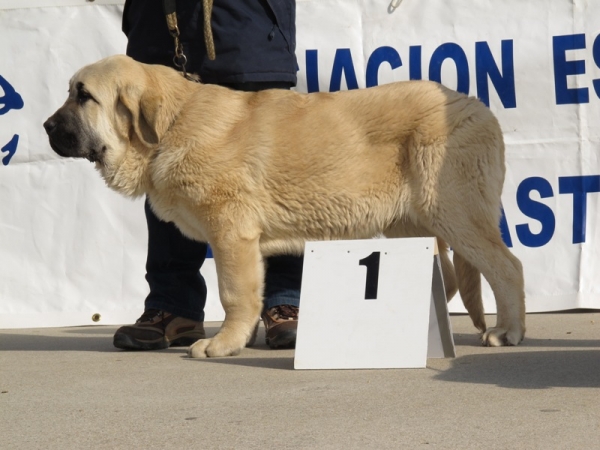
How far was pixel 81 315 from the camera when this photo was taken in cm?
593

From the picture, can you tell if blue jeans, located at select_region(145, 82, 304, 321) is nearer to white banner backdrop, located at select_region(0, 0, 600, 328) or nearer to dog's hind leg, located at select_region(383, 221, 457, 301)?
dog's hind leg, located at select_region(383, 221, 457, 301)

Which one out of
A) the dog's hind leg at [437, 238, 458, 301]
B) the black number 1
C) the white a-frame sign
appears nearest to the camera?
the white a-frame sign

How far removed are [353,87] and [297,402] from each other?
124 inches

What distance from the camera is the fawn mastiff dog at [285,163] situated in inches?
161

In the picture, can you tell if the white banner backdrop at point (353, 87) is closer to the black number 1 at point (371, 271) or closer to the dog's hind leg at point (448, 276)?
the dog's hind leg at point (448, 276)

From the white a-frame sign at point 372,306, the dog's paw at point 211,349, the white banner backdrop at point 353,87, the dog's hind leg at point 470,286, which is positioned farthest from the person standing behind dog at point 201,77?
the white banner backdrop at point 353,87

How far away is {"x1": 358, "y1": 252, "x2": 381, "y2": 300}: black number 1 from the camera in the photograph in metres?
3.74

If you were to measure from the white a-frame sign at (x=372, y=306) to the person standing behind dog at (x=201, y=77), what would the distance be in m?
0.61

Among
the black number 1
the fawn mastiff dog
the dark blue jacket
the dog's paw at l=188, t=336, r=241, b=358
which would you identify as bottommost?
the dog's paw at l=188, t=336, r=241, b=358

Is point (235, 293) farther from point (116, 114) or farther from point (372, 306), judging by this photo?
point (116, 114)

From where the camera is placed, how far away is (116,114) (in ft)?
13.9

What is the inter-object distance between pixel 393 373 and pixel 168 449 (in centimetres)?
121

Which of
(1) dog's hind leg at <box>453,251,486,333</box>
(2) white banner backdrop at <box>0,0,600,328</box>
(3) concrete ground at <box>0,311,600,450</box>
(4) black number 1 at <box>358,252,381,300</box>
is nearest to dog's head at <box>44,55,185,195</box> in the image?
(3) concrete ground at <box>0,311,600,450</box>

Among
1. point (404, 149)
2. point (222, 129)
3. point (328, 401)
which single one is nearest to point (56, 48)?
point (222, 129)
